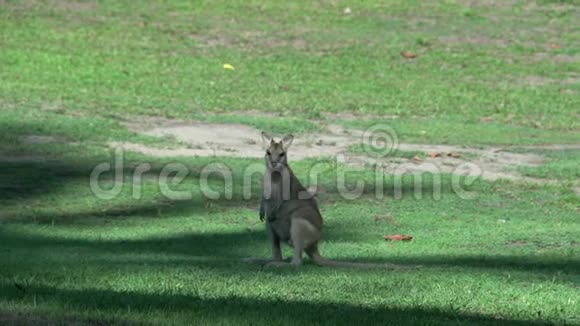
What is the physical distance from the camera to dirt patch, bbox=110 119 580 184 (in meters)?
18.2

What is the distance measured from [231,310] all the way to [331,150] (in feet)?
39.4

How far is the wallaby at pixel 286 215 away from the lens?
10727 millimetres

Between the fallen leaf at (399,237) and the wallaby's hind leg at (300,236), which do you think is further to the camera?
the fallen leaf at (399,237)

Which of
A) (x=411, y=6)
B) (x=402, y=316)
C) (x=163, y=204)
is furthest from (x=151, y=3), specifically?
(x=402, y=316)

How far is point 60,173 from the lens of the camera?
53.2ft

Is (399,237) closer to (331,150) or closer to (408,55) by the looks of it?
(331,150)

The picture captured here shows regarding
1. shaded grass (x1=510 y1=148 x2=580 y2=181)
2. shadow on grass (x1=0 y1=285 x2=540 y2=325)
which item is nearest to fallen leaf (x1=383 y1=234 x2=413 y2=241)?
shadow on grass (x1=0 y1=285 x2=540 y2=325)

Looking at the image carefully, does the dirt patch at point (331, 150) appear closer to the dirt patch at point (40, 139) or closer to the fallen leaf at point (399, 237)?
the dirt patch at point (40, 139)

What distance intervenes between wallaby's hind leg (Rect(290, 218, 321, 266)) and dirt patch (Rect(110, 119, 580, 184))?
7106mm

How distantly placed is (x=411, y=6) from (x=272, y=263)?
21.8 meters

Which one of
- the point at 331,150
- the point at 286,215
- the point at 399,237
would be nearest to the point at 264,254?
the point at 286,215

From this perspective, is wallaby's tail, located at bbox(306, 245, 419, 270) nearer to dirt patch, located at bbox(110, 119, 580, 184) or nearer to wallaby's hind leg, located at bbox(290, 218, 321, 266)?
wallaby's hind leg, located at bbox(290, 218, 321, 266)

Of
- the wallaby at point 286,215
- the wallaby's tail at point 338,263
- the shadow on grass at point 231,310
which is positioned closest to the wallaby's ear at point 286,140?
the wallaby at point 286,215

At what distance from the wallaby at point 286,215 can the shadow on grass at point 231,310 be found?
2.52 meters
